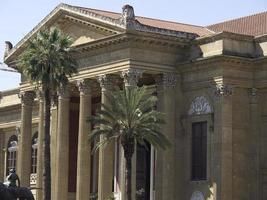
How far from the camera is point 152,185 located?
56250 mm

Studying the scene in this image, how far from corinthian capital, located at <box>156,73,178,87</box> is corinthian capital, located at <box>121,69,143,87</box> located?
1871 mm

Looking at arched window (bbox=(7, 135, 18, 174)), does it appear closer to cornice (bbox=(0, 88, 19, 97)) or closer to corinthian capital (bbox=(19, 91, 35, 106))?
cornice (bbox=(0, 88, 19, 97))

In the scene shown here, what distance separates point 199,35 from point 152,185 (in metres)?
10.8

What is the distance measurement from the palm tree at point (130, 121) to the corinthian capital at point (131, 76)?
4.34 metres

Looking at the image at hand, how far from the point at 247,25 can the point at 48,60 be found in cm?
1629

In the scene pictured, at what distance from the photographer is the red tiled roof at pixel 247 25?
56781 millimetres

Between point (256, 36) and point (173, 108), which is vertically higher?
point (256, 36)

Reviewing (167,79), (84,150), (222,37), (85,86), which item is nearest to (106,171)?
(84,150)

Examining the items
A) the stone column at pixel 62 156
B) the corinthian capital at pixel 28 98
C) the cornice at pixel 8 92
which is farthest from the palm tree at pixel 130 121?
the cornice at pixel 8 92

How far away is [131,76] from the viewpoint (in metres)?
52.3

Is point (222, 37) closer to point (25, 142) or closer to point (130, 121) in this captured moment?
point (130, 121)

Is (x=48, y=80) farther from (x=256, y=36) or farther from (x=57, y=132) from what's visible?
(x=256, y=36)

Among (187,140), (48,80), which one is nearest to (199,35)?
(187,140)

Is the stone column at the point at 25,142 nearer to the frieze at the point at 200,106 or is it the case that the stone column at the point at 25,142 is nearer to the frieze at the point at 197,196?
the frieze at the point at 197,196
